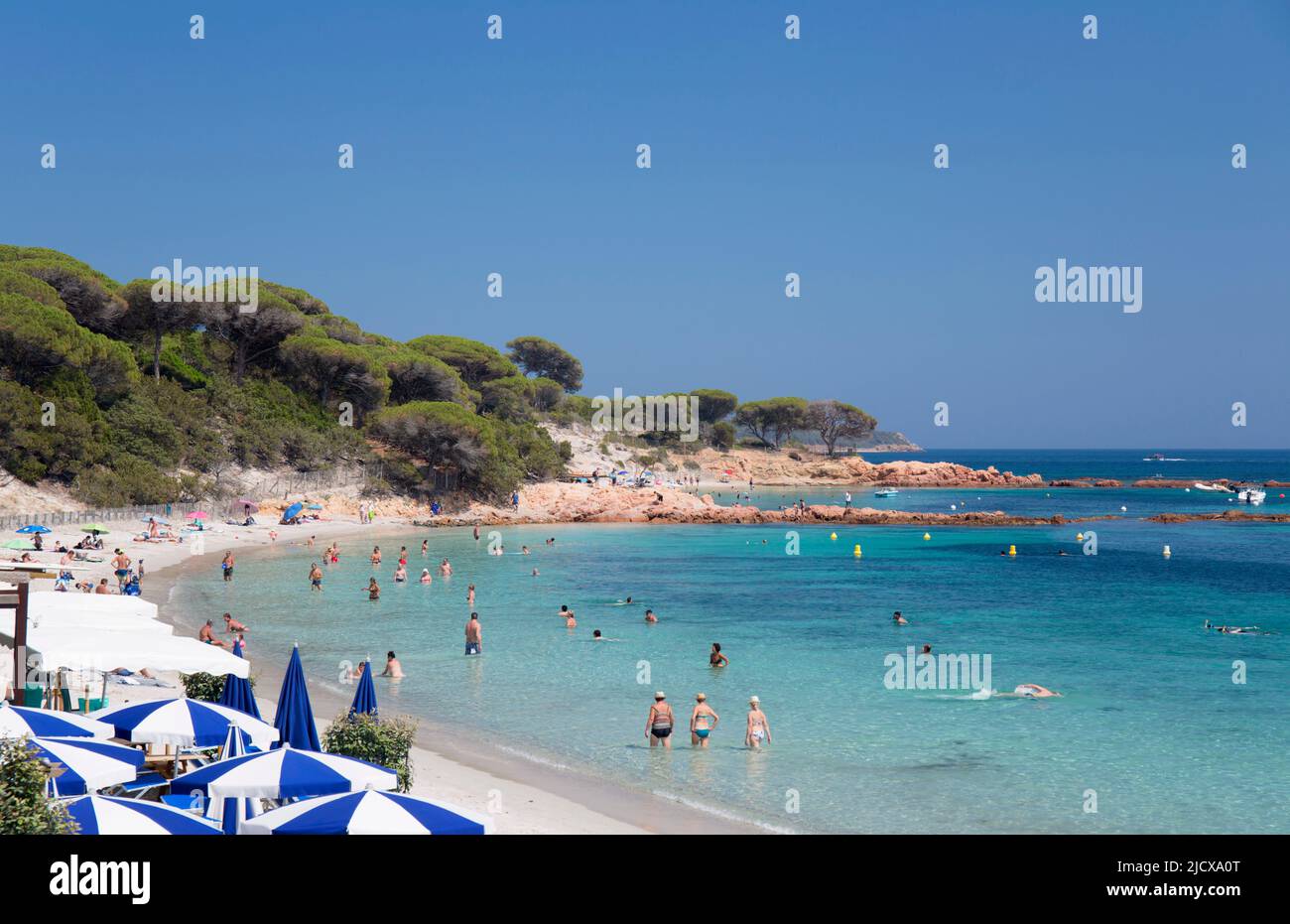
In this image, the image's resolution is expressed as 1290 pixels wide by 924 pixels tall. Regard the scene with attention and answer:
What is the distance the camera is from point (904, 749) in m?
15.8

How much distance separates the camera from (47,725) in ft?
33.7

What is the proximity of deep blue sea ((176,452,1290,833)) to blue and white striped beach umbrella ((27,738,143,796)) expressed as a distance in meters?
6.76

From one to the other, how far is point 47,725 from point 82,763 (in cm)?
161

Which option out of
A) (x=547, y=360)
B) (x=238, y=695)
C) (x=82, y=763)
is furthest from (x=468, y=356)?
(x=82, y=763)

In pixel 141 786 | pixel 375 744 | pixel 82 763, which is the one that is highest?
pixel 82 763

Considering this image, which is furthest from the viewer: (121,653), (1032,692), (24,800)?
(1032,692)

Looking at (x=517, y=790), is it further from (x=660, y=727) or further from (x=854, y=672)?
(x=854, y=672)

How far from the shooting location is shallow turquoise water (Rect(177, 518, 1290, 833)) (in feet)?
45.3

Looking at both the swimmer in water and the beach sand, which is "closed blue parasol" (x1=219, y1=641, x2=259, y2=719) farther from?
the swimmer in water

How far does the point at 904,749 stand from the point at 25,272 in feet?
173

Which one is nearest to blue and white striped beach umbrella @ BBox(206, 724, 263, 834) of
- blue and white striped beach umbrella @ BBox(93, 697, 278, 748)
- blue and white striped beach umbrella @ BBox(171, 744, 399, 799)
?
blue and white striped beach umbrella @ BBox(171, 744, 399, 799)
